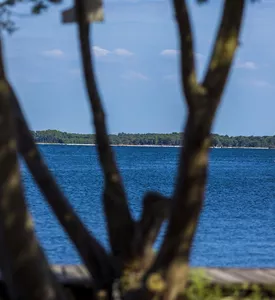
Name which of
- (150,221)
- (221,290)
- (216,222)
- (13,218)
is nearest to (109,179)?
(150,221)

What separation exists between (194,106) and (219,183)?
137ft

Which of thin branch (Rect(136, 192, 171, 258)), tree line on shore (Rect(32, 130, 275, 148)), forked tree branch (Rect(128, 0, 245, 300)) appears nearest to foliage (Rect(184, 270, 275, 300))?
thin branch (Rect(136, 192, 171, 258))

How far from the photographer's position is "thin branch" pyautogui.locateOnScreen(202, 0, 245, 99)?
328cm

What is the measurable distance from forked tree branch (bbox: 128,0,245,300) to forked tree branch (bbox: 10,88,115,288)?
0.55 meters

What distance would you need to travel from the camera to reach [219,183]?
4469 centimetres

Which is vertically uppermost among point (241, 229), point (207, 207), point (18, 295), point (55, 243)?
point (18, 295)

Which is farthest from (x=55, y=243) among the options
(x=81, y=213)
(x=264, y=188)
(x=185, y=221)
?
(x=264, y=188)

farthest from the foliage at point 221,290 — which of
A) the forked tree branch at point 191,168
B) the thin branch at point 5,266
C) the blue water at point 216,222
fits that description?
the blue water at point 216,222

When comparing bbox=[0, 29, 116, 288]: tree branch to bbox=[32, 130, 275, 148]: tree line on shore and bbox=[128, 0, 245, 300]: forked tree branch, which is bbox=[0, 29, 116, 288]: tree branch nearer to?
bbox=[128, 0, 245, 300]: forked tree branch

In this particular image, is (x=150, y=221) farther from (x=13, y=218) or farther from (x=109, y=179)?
(x=13, y=218)

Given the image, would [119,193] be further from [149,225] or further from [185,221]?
[185,221]

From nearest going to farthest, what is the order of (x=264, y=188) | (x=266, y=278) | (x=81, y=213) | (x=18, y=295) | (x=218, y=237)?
(x=18, y=295)
(x=266, y=278)
(x=218, y=237)
(x=81, y=213)
(x=264, y=188)

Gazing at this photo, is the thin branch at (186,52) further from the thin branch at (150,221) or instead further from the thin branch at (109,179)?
the thin branch at (150,221)

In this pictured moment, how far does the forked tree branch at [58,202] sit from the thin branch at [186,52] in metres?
0.88
